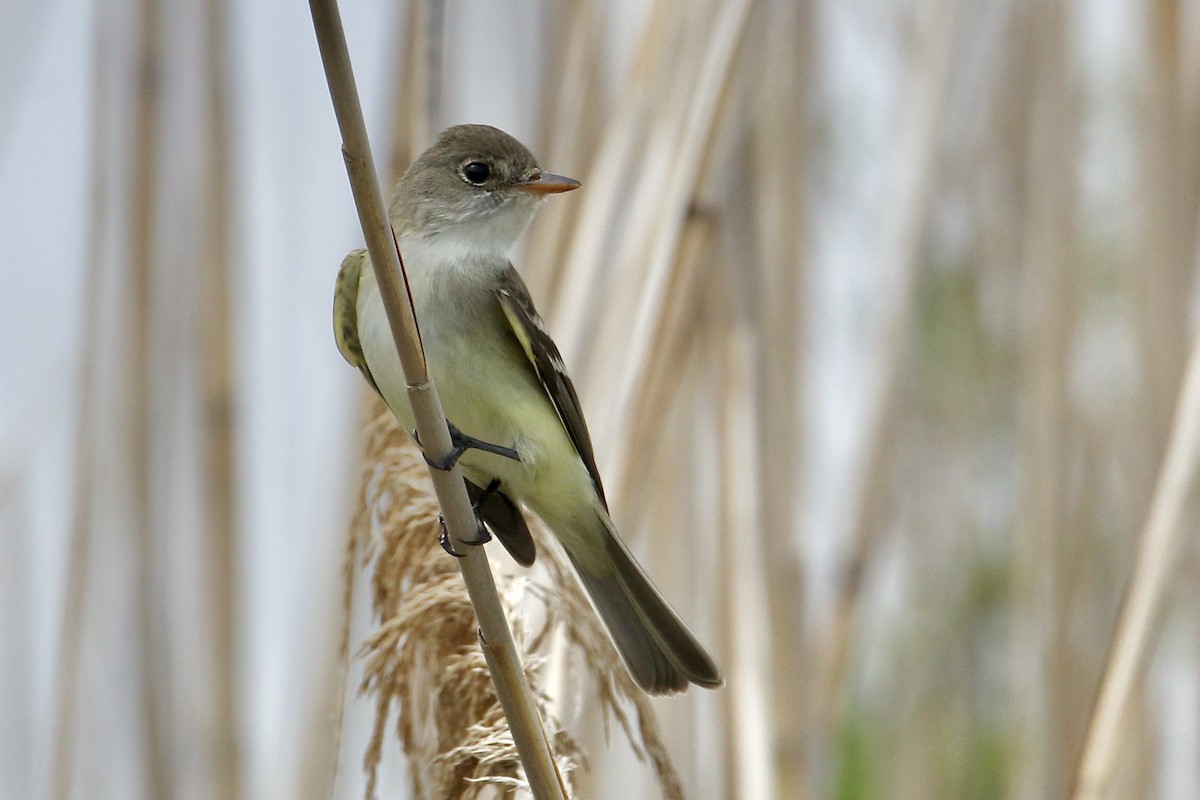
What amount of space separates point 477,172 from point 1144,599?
51.9 inches

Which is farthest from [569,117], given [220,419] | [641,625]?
[641,625]

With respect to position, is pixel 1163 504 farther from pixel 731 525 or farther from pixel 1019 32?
pixel 1019 32

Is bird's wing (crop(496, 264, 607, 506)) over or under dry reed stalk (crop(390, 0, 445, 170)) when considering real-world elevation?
under

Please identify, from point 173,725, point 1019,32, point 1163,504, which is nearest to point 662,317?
point 1163,504

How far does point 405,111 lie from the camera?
2266 millimetres

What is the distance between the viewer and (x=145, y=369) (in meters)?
2.27

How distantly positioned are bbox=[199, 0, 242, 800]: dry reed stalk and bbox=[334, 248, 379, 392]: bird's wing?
20cm

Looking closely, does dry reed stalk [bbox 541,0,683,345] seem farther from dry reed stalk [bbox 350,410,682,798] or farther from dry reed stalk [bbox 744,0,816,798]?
dry reed stalk [bbox 350,410,682,798]

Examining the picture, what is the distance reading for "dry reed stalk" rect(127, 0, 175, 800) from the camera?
87.7 inches

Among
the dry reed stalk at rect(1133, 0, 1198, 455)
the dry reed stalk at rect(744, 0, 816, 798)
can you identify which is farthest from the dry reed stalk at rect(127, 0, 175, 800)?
the dry reed stalk at rect(1133, 0, 1198, 455)

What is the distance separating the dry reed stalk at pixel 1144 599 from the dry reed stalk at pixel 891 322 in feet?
1.85

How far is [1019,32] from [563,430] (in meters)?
1.55

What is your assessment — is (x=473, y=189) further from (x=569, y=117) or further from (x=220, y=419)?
(x=220, y=419)

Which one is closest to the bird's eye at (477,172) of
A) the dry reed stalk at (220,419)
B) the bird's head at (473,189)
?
the bird's head at (473,189)
